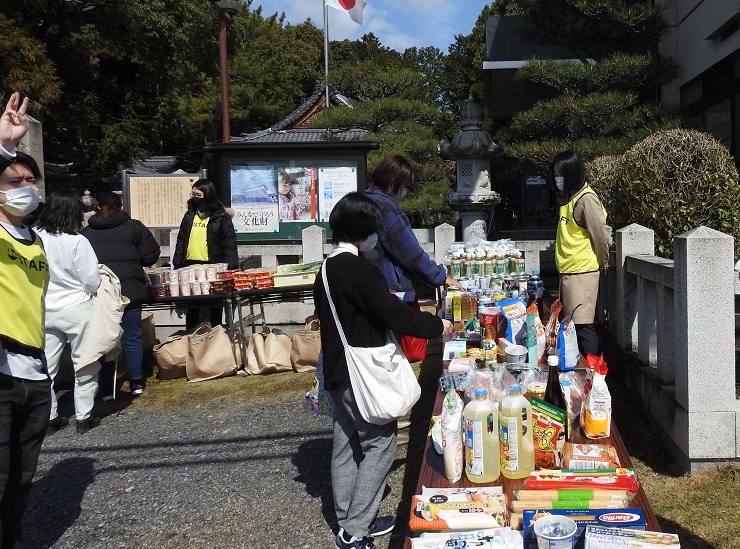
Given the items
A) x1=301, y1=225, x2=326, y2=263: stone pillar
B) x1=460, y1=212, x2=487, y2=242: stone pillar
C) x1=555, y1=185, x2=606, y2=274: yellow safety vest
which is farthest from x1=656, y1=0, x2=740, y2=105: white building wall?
x1=301, y1=225, x2=326, y2=263: stone pillar

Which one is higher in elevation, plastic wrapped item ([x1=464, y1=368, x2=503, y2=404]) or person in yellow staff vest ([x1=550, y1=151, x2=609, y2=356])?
person in yellow staff vest ([x1=550, y1=151, x2=609, y2=356])

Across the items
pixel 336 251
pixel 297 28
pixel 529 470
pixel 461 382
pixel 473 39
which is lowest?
pixel 529 470

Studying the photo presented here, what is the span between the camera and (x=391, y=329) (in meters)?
2.93

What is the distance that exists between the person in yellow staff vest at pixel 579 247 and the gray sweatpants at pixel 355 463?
225cm

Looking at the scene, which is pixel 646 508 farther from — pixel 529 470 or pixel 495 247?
pixel 495 247

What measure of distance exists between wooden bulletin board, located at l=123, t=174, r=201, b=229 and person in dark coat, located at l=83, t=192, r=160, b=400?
344cm

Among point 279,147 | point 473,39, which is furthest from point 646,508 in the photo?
point 473,39

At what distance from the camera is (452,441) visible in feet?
8.37

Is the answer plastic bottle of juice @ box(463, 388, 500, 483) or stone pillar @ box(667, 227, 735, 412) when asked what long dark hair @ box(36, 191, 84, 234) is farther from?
stone pillar @ box(667, 227, 735, 412)

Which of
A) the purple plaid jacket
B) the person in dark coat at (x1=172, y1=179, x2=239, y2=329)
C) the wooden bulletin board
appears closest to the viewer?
the purple plaid jacket

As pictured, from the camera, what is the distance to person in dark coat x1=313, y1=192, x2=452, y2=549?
289 cm

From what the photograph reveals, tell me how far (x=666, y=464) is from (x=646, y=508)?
2.02 meters

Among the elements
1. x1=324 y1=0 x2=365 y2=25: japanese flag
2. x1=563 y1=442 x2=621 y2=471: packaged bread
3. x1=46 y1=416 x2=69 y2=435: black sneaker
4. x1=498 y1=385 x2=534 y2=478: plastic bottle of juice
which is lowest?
x1=46 y1=416 x2=69 y2=435: black sneaker

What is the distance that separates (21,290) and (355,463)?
5.75 ft
